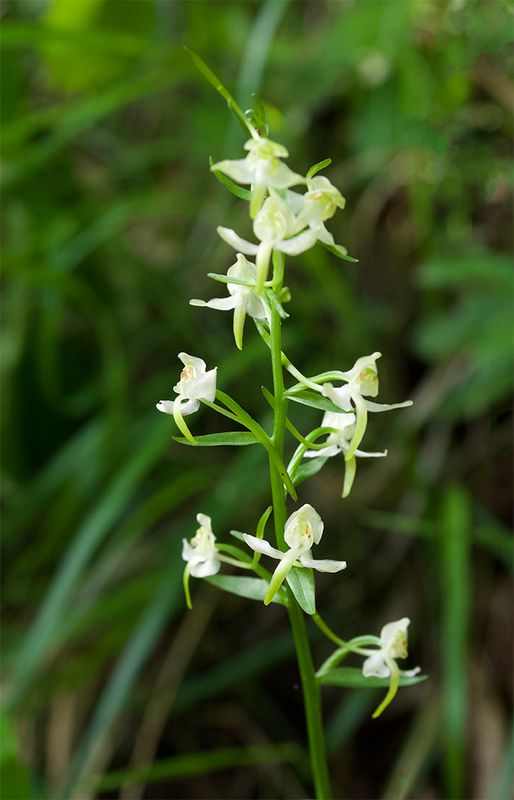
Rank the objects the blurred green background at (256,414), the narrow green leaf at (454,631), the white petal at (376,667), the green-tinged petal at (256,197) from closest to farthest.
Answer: the green-tinged petal at (256,197) → the white petal at (376,667) → the narrow green leaf at (454,631) → the blurred green background at (256,414)

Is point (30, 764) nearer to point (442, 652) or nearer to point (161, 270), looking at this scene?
point (442, 652)

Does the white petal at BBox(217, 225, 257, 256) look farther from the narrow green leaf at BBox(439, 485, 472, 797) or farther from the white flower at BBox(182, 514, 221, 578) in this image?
the narrow green leaf at BBox(439, 485, 472, 797)

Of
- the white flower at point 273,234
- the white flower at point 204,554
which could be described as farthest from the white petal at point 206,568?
the white flower at point 273,234

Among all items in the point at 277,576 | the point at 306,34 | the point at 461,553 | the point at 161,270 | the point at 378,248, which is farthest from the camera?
the point at 306,34

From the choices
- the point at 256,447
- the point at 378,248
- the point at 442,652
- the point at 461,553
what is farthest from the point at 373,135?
the point at 442,652

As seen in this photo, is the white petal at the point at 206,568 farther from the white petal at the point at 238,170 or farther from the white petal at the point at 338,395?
the white petal at the point at 238,170

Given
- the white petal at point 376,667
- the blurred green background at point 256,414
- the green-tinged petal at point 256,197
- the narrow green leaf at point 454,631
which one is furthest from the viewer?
the blurred green background at point 256,414
